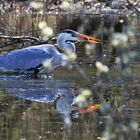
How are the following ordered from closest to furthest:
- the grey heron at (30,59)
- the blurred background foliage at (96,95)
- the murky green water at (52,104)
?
the blurred background foliage at (96,95)
the murky green water at (52,104)
the grey heron at (30,59)

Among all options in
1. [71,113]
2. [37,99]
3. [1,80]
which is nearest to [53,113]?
[71,113]

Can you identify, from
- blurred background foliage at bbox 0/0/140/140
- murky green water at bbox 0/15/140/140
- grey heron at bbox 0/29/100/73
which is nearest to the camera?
blurred background foliage at bbox 0/0/140/140

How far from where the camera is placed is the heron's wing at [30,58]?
482 inches

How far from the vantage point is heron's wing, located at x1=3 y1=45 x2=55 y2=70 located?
12.2 metres

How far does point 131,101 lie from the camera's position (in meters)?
8.82

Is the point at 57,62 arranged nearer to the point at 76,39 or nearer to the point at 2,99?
the point at 76,39

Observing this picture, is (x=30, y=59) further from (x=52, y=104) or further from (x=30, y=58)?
(x=52, y=104)

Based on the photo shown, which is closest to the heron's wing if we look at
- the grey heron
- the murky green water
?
the grey heron

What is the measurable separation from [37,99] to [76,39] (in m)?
4.05

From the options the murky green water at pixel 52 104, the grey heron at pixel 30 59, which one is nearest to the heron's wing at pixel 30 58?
the grey heron at pixel 30 59

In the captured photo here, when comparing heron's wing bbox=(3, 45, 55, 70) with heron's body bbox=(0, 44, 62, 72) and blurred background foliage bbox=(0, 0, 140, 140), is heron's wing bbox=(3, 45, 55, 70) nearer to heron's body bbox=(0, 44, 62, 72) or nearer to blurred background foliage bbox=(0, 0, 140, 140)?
heron's body bbox=(0, 44, 62, 72)

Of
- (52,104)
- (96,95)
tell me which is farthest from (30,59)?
(96,95)

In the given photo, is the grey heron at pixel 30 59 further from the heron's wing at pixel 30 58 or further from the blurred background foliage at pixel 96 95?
the blurred background foliage at pixel 96 95

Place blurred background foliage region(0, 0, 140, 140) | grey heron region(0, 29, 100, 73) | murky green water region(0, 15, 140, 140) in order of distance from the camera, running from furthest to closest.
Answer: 1. grey heron region(0, 29, 100, 73)
2. murky green water region(0, 15, 140, 140)
3. blurred background foliage region(0, 0, 140, 140)
